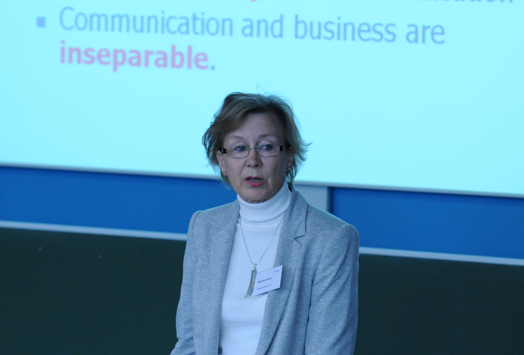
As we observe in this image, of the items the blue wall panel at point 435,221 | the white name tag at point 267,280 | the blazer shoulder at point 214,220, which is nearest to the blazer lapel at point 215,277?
the blazer shoulder at point 214,220

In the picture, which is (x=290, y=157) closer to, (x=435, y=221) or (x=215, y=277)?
(x=215, y=277)

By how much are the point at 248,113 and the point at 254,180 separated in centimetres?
19

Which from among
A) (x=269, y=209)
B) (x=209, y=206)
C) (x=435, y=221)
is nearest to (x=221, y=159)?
(x=269, y=209)

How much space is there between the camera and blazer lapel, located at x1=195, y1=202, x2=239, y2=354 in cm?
Answer: 160

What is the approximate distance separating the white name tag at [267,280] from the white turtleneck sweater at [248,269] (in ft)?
0.08

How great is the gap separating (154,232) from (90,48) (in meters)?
1.00

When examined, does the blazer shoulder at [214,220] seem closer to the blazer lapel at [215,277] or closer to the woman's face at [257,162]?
Result: the blazer lapel at [215,277]

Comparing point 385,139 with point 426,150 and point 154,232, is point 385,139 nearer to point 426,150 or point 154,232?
point 426,150

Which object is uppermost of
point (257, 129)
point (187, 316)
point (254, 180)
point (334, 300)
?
point (257, 129)

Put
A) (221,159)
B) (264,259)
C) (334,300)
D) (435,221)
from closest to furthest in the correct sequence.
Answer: (334,300), (264,259), (221,159), (435,221)

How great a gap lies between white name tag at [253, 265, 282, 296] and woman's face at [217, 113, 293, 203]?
21 centimetres

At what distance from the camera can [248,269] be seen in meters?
1.64

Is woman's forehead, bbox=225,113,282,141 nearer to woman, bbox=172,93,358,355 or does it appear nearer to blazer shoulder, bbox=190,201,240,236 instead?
woman, bbox=172,93,358,355

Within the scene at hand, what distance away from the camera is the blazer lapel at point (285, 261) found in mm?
1537
